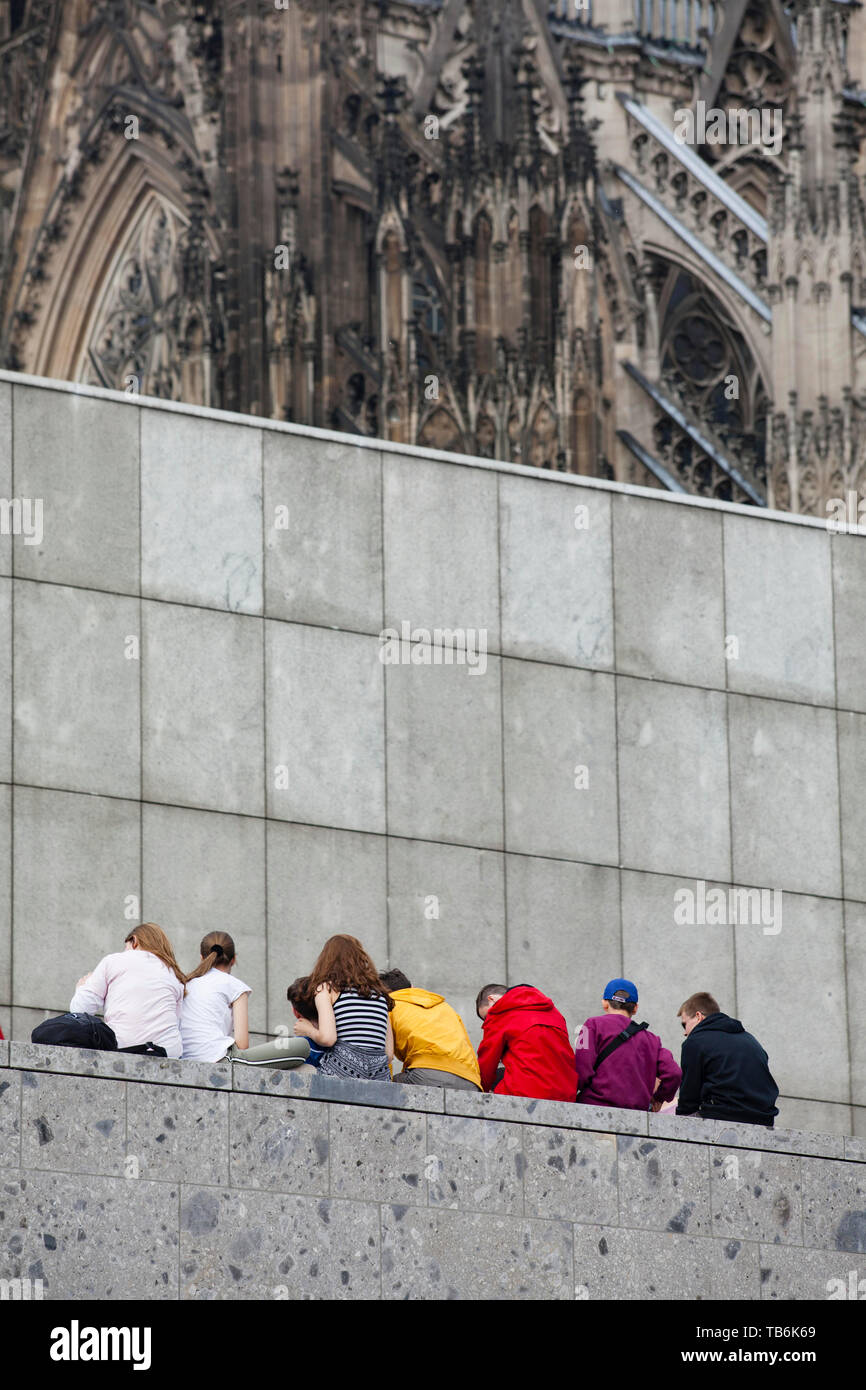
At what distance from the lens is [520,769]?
19422 millimetres

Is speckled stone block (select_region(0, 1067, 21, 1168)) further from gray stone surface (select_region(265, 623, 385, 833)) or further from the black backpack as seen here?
gray stone surface (select_region(265, 623, 385, 833))

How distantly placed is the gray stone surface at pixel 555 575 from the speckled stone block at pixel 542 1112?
642 cm

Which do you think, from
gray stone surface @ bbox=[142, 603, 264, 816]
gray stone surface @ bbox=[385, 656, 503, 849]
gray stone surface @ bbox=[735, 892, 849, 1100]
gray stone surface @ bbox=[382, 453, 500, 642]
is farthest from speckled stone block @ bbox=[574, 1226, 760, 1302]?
gray stone surface @ bbox=[382, 453, 500, 642]

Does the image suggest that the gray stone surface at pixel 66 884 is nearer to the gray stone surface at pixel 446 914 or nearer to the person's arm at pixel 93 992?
the gray stone surface at pixel 446 914

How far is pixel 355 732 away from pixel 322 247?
52.8 feet

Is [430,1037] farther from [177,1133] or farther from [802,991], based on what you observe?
[802,991]

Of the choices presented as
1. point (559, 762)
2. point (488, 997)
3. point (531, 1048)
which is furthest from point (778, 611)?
point (531, 1048)

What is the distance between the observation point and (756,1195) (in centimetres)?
1374

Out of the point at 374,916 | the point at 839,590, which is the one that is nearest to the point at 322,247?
the point at 839,590

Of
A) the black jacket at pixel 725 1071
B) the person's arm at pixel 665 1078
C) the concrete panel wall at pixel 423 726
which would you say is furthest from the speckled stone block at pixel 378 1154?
the concrete panel wall at pixel 423 726

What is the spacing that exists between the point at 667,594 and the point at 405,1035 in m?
6.68

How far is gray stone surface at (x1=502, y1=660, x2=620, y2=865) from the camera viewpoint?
19359 millimetres

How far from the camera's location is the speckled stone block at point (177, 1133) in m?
12.3

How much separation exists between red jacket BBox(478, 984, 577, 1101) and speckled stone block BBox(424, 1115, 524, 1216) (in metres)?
0.75
